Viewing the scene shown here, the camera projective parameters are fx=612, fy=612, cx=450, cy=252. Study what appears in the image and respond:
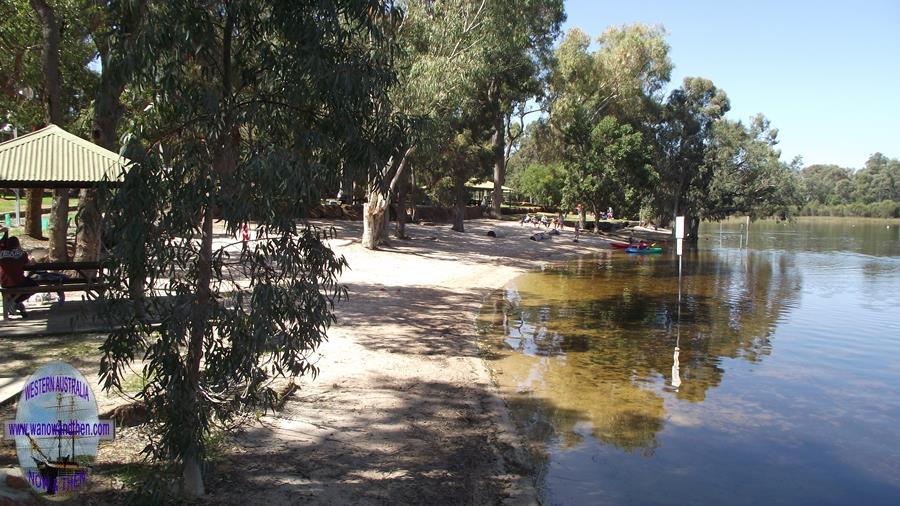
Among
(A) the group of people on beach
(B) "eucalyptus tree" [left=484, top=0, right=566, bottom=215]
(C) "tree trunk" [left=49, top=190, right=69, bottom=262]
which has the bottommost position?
(C) "tree trunk" [left=49, top=190, right=69, bottom=262]

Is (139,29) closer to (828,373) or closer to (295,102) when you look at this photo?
(295,102)

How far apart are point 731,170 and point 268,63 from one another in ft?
164

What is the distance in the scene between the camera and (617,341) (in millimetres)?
12945

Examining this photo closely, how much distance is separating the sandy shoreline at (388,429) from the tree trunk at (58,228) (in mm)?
6430

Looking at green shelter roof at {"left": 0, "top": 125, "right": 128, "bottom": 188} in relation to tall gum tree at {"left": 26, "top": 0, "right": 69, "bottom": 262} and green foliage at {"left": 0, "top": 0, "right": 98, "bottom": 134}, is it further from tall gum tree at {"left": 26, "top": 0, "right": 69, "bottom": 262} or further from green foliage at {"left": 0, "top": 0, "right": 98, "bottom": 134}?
green foliage at {"left": 0, "top": 0, "right": 98, "bottom": 134}

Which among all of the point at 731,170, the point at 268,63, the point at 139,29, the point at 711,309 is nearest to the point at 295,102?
the point at 268,63

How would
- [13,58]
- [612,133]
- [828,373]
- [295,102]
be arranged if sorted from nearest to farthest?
[295,102]
[828,373]
[13,58]
[612,133]

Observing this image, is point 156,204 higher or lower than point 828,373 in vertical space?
higher

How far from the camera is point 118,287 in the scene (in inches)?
162

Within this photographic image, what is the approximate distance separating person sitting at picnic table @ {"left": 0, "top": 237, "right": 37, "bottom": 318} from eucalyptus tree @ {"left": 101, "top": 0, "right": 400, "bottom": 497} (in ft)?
21.3

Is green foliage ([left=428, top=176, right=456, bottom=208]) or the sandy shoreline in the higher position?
green foliage ([left=428, top=176, right=456, bottom=208])

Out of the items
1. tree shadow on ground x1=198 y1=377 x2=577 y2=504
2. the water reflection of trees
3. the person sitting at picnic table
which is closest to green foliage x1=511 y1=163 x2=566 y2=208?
the water reflection of trees

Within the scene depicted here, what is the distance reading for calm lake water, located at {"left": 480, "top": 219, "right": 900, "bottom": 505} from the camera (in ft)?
21.4

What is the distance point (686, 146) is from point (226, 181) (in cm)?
4854
